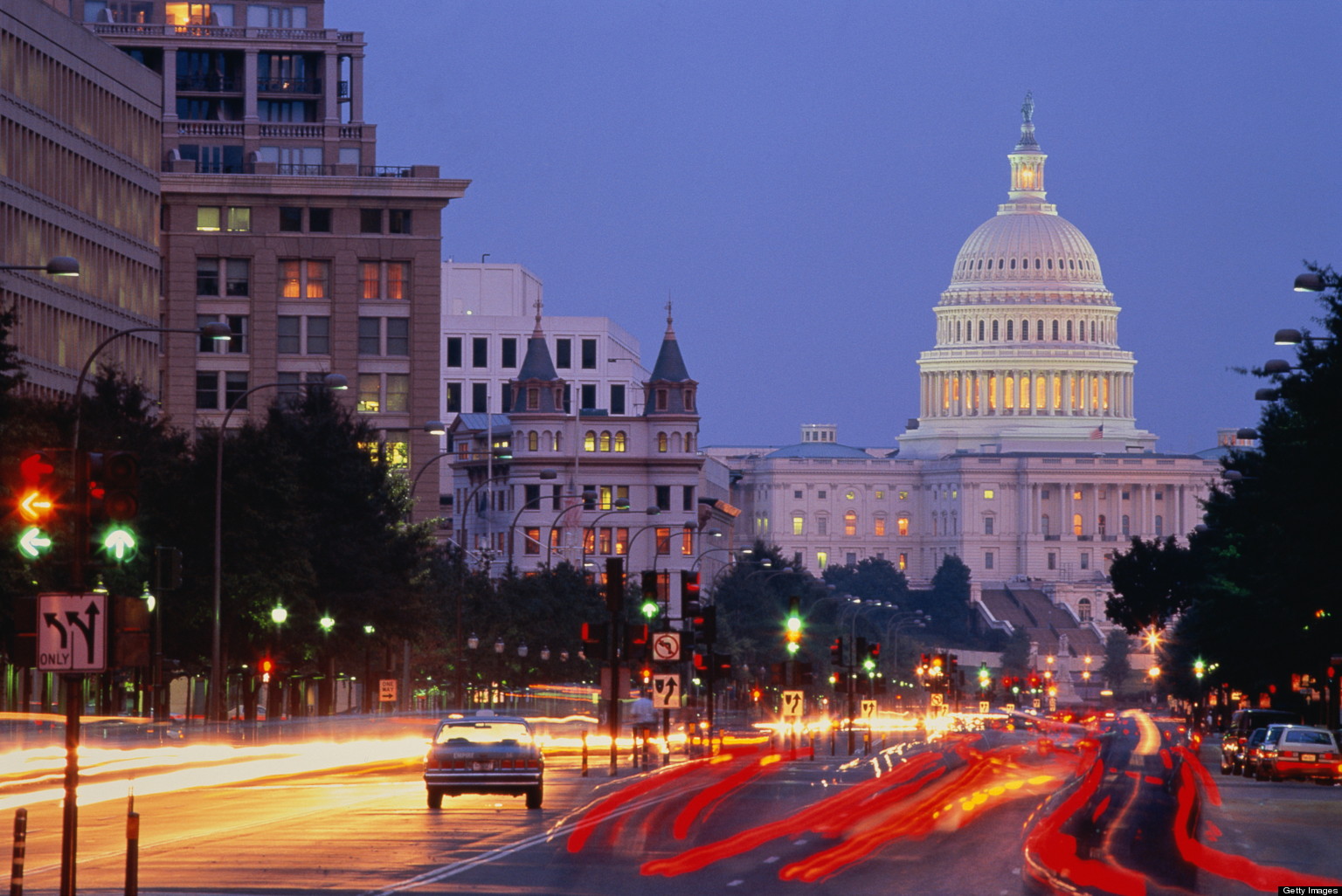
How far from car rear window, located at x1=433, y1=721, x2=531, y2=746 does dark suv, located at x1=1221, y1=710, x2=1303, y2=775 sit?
87.8ft

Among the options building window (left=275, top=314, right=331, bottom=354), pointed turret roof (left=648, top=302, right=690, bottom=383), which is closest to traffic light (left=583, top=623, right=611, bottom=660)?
building window (left=275, top=314, right=331, bottom=354)

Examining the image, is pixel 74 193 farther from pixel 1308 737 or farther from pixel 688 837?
pixel 688 837

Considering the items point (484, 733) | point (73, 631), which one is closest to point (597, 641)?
point (484, 733)

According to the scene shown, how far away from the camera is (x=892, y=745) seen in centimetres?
8469

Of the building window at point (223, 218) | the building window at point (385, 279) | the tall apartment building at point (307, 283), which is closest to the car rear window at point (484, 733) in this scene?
the tall apartment building at point (307, 283)

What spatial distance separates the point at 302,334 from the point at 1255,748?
88404mm

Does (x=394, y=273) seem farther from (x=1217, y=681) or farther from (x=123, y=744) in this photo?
(x=123, y=744)

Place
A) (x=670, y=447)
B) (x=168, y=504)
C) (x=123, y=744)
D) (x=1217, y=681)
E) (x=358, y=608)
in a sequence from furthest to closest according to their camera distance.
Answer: (x=670, y=447) → (x=1217, y=681) → (x=358, y=608) → (x=168, y=504) → (x=123, y=744)

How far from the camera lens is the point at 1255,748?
59781mm

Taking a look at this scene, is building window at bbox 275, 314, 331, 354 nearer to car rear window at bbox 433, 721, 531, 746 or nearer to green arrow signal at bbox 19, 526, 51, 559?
car rear window at bbox 433, 721, 531, 746

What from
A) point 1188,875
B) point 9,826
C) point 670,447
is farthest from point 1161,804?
point 670,447

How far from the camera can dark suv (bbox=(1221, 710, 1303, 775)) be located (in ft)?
208

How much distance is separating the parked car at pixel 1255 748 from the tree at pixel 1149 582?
7556 centimetres

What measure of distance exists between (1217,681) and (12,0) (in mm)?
61534
